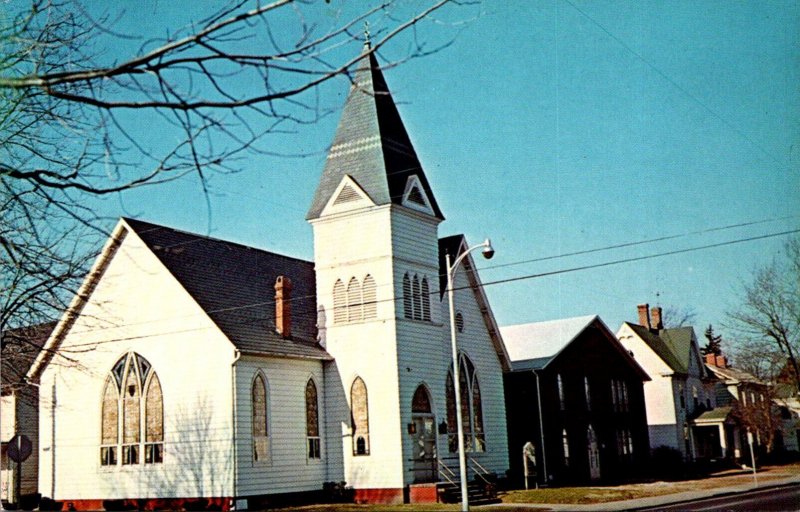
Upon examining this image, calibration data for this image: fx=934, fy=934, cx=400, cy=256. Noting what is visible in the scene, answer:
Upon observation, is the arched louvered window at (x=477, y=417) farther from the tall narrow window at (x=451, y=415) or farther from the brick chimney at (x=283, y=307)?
the brick chimney at (x=283, y=307)

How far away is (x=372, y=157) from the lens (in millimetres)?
35812

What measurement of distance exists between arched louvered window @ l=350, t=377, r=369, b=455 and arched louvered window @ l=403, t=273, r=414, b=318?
3.03 meters

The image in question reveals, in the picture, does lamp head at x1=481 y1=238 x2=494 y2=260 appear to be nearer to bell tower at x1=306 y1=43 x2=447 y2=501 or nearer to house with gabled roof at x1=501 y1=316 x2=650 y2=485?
bell tower at x1=306 y1=43 x2=447 y2=501

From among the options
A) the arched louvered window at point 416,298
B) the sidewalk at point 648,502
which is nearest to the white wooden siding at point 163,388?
the arched louvered window at point 416,298

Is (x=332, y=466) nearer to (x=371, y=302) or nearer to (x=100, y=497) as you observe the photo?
(x=371, y=302)

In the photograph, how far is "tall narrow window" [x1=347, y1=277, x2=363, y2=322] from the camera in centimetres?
3531

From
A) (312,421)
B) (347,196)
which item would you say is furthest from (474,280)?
(312,421)

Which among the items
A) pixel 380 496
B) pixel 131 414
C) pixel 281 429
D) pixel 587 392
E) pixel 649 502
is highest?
pixel 587 392

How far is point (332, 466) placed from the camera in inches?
1375

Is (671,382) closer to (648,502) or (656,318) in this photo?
(656,318)

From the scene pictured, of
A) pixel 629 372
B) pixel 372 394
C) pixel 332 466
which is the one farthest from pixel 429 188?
pixel 629 372

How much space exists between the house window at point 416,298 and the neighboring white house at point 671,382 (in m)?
36.9

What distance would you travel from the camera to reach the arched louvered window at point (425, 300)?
119 ft

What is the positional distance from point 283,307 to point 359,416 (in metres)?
4.97
